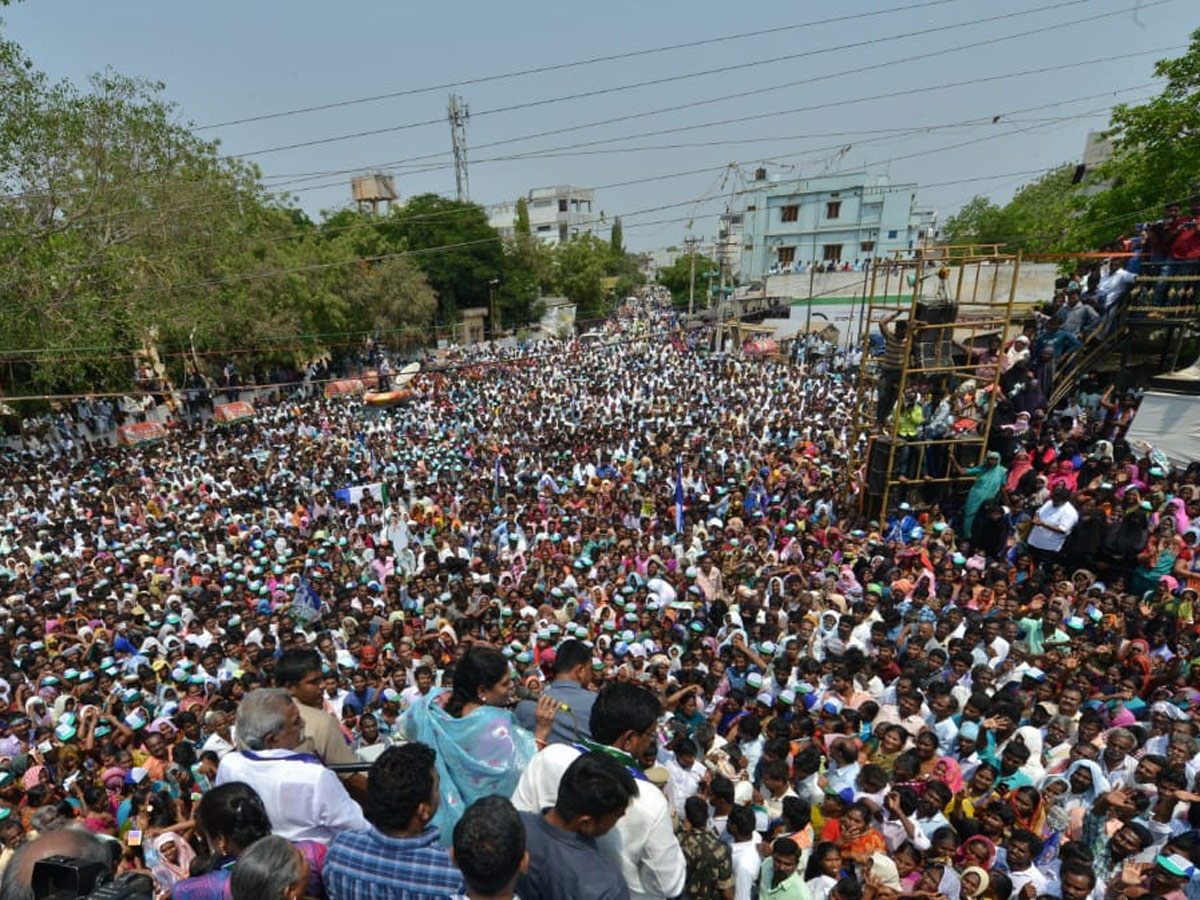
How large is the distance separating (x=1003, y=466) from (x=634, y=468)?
6.12 meters

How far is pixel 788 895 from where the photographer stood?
305 centimetres

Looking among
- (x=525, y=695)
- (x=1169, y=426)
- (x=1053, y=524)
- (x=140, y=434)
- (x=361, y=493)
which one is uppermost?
(x=1169, y=426)

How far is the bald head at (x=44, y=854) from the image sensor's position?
1.86 metres

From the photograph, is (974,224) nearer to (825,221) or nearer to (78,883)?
(825,221)

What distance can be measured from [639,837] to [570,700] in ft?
2.40

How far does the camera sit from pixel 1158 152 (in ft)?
55.6

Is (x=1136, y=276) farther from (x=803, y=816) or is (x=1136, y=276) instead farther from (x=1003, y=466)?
(x=803, y=816)

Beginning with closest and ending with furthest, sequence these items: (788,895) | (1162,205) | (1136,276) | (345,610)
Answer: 1. (788,895)
2. (345,610)
3. (1136,276)
4. (1162,205)

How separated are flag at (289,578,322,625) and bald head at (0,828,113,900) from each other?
6.23m

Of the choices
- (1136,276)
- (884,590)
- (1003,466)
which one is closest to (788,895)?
(884,590)

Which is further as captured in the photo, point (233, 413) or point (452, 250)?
point (452, 250)

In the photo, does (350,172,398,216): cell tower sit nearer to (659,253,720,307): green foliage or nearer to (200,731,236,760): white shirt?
(659,253,720,307): green foliage

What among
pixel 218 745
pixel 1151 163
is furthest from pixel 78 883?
pixel 1151 163

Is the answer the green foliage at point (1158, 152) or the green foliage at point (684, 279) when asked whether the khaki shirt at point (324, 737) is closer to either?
the green foliage at point (1158, 152)
